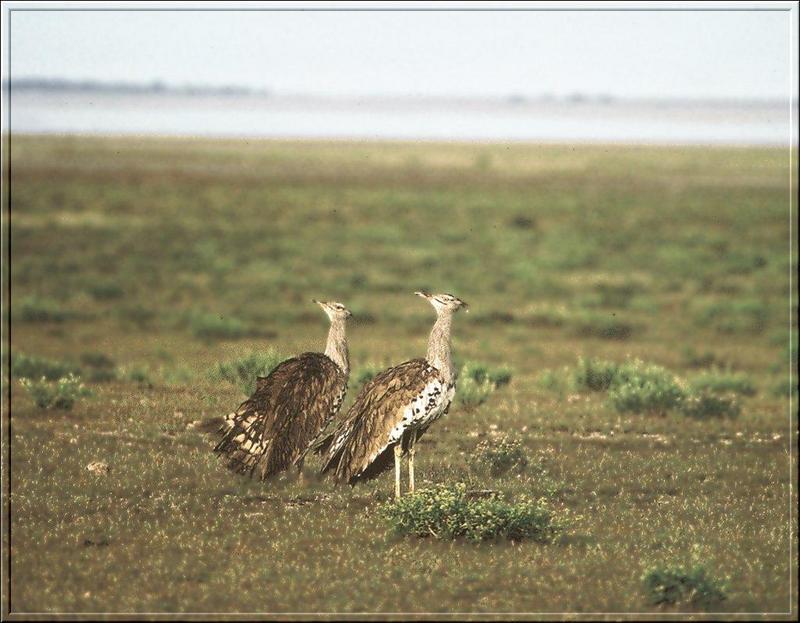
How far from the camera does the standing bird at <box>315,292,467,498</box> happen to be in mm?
10820

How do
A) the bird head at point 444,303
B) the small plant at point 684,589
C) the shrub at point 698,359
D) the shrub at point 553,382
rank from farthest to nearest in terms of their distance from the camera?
the shrub at point 698,359, the shrub at point 553,382, the bird head at point 444,303, the small plant at point 684,589

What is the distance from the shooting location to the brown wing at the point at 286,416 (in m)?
11.5

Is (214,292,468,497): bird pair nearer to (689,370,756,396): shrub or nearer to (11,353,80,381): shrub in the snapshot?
(11,353,80,381): shrub

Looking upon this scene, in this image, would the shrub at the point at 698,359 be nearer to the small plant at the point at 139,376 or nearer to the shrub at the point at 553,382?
the shrub at the point at 553,382

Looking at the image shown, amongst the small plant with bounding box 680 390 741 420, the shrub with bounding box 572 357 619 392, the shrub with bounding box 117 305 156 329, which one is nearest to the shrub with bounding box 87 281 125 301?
the shrub with bounding box 117 305 156 329

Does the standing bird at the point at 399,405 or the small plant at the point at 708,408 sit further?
the small plant at the point at 708,408

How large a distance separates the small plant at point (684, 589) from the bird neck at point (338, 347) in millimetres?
3826

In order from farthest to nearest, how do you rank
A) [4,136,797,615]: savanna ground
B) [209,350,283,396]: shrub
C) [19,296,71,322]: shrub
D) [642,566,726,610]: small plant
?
[19,296,71,322]: shrub
[209,350,283,396]: shrub
[4,136,797,615]: savanna ground
[642,566,726,610]: small plant

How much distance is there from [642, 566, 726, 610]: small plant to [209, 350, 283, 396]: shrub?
675cm

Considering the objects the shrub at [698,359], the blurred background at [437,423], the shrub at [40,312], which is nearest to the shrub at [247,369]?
the blurred background at [437,423]

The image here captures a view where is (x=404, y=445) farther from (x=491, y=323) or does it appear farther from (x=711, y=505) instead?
(x=491, y=323)

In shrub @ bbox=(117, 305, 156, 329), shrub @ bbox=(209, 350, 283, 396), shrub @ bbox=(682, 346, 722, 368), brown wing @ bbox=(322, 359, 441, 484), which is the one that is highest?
brown wing @ bbox=(322, 359, 441, 484)

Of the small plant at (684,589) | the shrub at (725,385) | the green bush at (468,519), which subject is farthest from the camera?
the shrub at (725,385)

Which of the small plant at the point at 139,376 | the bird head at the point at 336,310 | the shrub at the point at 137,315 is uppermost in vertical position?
the bird head at the point at 336,310
